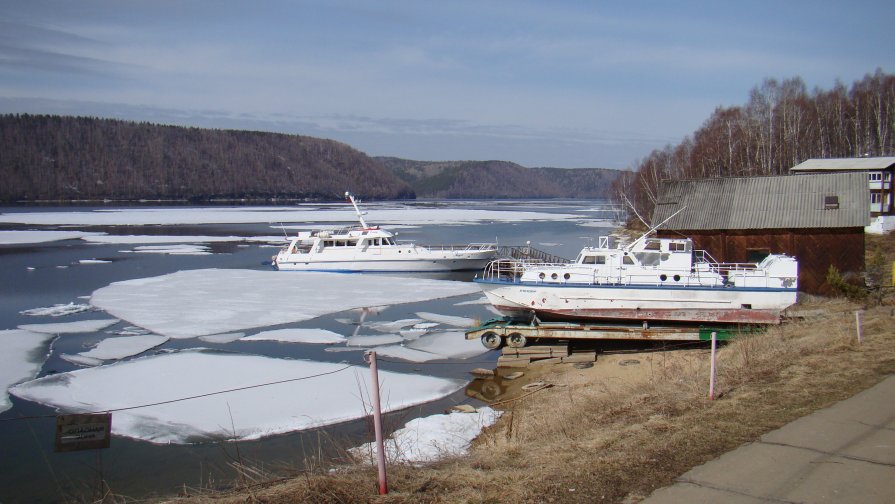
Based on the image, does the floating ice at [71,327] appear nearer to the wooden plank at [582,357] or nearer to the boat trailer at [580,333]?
the boat trailer at [580,333]

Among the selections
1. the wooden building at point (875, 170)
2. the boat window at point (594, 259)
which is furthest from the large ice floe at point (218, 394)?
the wooden building at point (875, 170)

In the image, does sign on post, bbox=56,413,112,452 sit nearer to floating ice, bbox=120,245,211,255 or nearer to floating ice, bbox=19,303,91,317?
floating ice, bbox=19,303,91,317

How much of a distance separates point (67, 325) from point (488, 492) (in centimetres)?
1830

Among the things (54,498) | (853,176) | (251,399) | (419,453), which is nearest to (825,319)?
(853,176)

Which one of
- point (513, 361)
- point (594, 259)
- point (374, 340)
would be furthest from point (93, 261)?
point (513, 361)

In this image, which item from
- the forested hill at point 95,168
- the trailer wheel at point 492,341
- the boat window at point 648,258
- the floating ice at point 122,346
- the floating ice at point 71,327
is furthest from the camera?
the forested hill at point 95,168

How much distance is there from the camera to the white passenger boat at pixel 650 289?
1934cm

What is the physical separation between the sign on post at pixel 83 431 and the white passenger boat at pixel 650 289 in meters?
15.4

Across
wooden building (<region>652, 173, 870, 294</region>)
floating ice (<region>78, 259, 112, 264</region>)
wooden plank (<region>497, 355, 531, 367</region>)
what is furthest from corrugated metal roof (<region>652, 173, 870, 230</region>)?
floating ice (<region>78, 259, 112, 264</region>)

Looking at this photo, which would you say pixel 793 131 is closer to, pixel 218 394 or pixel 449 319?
pixel 449 319

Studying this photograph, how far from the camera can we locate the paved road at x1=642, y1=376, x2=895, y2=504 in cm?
599

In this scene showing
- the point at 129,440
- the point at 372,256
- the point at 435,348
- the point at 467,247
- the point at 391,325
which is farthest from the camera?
the point at 467,247

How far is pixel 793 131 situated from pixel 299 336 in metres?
49.1

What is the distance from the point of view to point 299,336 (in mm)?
19484
